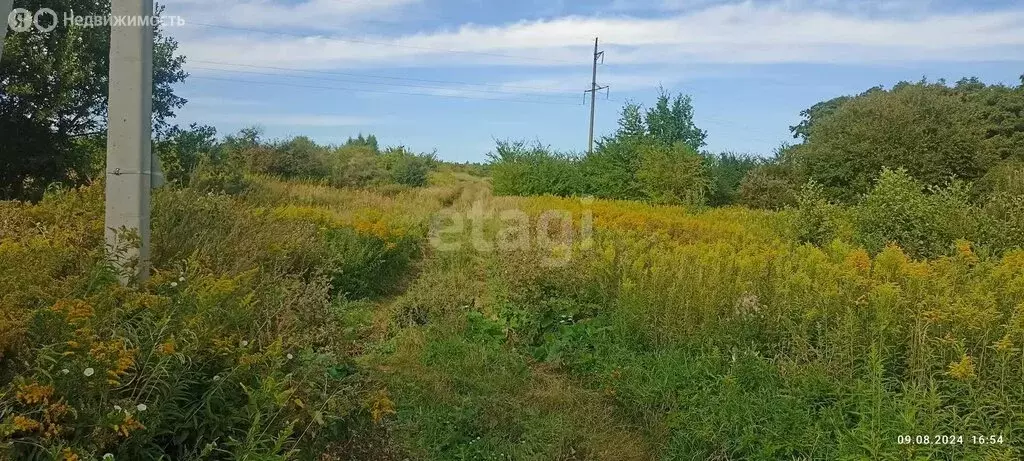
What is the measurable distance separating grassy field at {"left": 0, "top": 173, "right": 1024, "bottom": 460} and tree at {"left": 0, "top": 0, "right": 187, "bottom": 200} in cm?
883

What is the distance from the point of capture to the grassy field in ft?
7.43

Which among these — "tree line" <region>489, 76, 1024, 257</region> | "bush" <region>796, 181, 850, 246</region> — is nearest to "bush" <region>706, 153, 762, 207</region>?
"tree line" <region>489, 76, 1024, 257</region>

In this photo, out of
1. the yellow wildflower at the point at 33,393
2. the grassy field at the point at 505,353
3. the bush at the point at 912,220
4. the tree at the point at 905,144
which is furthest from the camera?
the tree at the point at 905,144

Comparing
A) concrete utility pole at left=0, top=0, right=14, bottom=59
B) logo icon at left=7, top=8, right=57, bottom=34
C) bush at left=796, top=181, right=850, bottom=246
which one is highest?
logo icon at left=7, top=8, right=57, bottom=34

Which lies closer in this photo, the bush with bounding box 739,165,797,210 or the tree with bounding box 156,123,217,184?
the tree with bounding box 156,123,217,184

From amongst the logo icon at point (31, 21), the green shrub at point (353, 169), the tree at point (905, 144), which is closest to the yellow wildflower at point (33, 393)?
the logo icon at point (31, 21)

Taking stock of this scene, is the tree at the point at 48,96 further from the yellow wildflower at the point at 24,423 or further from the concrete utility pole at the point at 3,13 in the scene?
the yellow wildflower at the point at 24,423

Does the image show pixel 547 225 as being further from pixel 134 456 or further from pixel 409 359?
pixel 134 456

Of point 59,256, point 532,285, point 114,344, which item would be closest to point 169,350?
point 114,344

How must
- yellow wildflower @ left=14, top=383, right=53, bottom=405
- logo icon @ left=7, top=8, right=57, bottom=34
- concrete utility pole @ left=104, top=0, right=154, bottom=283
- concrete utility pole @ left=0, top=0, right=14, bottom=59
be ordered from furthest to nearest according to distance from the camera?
1. logo icon @ left=7, top=8, right=57, bottom=34
2. concrete utility pole @ left=104, top=0, right=154, bottom=283
3. concrete utility pole @ left=0, top=0, right=14, bottom=59
4. yellow wildflower @ left=14, top=383, right=53, bottom=405

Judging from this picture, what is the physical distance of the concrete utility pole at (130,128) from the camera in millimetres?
3021

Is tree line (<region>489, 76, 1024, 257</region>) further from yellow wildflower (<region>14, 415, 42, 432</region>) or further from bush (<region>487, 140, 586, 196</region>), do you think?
yellow wildflower (<region>14, 415, 42, 432</region>)

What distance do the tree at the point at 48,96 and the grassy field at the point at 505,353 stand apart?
8826mm

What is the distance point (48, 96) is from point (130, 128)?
12.2m
